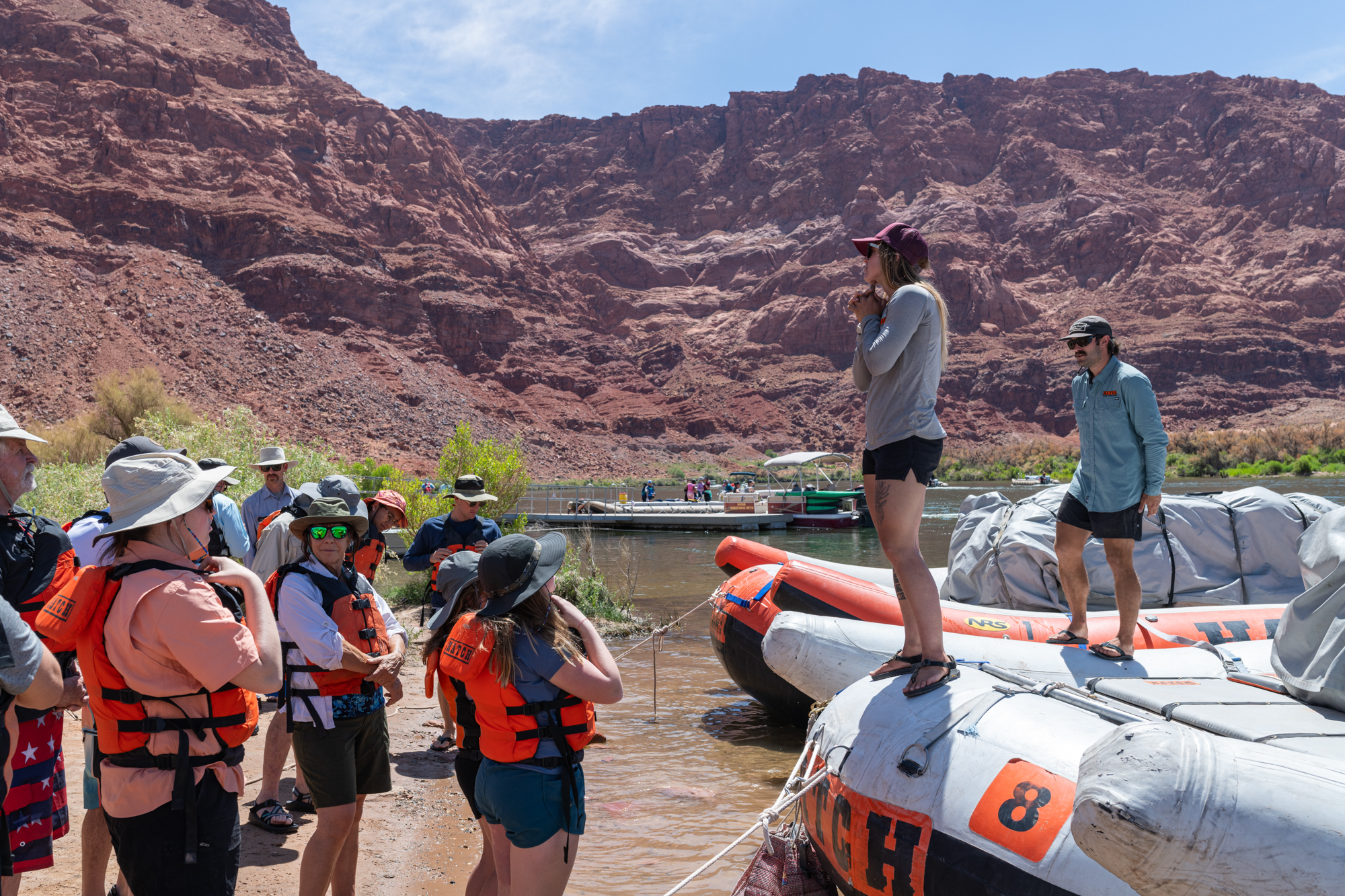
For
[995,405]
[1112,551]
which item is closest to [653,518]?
[1112,551]

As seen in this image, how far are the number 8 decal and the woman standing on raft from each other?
577 millimetres

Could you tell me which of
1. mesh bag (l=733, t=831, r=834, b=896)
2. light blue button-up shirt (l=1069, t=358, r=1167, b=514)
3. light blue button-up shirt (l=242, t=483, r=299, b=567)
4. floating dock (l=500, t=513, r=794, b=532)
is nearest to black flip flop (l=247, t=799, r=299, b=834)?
light blue button-up shirt (l=242, t=483, r=299, b=567)

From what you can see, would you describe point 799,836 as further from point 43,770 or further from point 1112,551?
point 43,770

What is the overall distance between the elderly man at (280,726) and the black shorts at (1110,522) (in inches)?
155

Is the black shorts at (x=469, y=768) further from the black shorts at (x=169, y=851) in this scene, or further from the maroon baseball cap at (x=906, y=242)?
the maroon baseball cap at (x=906, y=242)

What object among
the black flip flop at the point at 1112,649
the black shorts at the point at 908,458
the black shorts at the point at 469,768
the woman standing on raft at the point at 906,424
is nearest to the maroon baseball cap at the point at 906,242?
the woman standing on raft at the point at 906,424

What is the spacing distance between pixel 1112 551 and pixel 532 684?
3.38m

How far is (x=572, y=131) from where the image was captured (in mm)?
162125

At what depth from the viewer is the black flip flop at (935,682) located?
11.6 feet

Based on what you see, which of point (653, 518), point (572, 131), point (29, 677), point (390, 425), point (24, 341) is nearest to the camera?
point (29, 677)

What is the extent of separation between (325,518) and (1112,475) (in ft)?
12.9

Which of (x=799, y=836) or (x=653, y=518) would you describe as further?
(x=653, y=518)

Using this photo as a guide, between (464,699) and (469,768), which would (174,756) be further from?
(469,768)

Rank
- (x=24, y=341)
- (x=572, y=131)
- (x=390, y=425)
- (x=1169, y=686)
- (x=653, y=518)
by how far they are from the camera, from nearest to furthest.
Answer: (x=1169, y=686) < (x=653, y=518) < (x=24, y=341) < (x=390, y=425) < (x=572, y=131)
